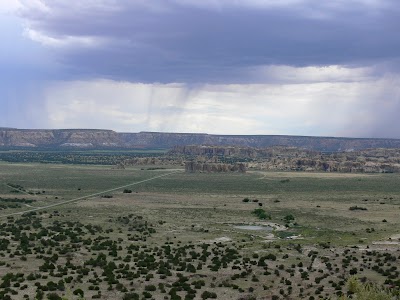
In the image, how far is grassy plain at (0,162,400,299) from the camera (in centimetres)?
3219

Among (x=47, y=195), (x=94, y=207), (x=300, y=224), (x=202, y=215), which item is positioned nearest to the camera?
(x=300, y=224)

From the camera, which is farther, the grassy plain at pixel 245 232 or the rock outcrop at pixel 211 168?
the rock outcrop at pixel 211 168

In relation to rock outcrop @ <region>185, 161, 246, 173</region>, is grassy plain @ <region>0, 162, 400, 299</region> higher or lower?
lower

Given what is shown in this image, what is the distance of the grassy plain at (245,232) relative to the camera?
3219 centimetres

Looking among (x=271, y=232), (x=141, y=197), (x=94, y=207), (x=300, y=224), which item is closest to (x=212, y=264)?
(x=271, y=232)

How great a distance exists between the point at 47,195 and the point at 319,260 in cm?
5907

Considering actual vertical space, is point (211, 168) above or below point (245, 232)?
above

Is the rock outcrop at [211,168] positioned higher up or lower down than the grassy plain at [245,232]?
higher up

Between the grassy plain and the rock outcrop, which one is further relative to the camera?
the rock outcrop

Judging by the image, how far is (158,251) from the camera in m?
41.6

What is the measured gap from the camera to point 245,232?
173 feet

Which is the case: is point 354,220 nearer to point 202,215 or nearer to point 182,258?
point 202,215

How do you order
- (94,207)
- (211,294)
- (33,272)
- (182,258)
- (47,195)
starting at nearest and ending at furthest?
(211,294) < (33,272) < (182,258) < (94,207) < (47,195)

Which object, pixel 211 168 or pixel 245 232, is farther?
pixel 211 168
